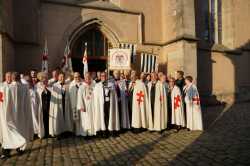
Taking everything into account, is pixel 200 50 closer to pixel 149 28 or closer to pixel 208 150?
pixel 149 28

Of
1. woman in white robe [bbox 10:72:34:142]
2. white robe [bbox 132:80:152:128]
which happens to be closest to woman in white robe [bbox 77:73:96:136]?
white robe [bbox 132:80:152:128]

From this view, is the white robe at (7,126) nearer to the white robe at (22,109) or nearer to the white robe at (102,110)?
the white robe at (22,109)

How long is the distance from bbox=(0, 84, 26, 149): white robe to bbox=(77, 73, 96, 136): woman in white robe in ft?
6.92

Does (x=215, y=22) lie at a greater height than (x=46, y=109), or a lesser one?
greater

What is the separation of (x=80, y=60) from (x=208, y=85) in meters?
7.07

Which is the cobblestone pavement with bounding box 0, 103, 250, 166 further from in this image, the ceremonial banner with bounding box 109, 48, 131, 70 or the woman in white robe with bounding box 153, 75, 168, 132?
the ceremonial banner with bounding box 109, 48, 131, 70

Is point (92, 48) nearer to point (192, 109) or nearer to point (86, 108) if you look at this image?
point (86, 108)

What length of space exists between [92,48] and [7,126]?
325 inches

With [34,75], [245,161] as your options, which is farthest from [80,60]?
[245,161]

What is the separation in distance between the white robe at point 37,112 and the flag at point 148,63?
6.50 meters

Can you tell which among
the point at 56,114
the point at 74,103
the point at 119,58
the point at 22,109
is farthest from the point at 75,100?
the point at 119,58

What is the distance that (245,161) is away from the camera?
18.3 ft

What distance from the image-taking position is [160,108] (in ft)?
29.4

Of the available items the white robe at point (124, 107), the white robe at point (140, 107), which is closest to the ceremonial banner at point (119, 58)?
the white robe at point (124, 107)
